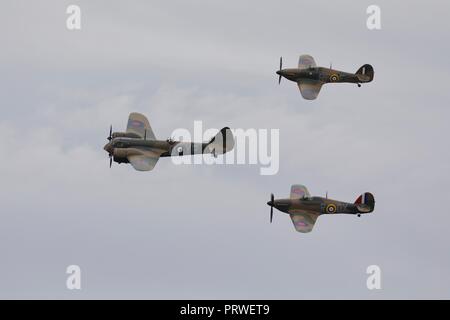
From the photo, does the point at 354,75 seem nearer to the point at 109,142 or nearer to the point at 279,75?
the point at 279,75

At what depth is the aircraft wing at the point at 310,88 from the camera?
460 ft

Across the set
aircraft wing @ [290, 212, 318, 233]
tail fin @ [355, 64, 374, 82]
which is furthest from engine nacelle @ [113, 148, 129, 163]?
tail fin @ [355, 64, 374, 82]

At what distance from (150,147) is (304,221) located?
749 inches

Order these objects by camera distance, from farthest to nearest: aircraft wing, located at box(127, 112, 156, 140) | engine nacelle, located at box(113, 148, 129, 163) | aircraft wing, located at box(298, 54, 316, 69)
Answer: aircraft wing, located at box(298, 54, 316, 69) → aircraft wing, located at box(127, 112, 156, 140) → engine nacelle, located at box(113, 148, 129, 163)

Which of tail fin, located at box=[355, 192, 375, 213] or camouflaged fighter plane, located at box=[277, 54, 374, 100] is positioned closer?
tail fin, located at box=[355, 192, 375, 213]

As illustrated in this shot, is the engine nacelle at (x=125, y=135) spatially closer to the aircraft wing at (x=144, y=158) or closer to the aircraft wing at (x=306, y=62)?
the aircraft wing at (x=144, y=158)

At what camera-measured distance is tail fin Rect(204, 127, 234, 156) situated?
436ft

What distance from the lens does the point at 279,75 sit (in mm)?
143625

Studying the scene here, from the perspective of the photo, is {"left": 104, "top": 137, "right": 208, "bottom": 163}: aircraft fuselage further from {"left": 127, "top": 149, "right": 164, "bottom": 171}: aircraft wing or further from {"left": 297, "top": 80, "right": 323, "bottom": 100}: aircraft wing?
{"left": 297, "top": 80, "right": 323, "bottom": 100}: aircraft wing

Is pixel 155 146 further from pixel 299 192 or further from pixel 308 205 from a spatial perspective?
pixel 308 205

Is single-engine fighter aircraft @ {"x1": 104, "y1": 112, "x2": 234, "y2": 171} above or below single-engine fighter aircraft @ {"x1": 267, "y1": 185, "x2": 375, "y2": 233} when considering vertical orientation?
above

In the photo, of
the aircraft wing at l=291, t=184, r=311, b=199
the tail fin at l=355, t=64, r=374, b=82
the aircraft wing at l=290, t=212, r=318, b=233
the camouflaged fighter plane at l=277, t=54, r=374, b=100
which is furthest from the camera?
the tail fin at l=355, t=64, r=374, b=82

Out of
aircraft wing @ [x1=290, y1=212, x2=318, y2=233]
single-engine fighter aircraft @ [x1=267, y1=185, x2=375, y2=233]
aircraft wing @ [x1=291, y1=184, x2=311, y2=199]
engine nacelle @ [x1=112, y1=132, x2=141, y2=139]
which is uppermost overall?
engine nacelle @ [x1=112, y1=132, x2=141, y2=139]
